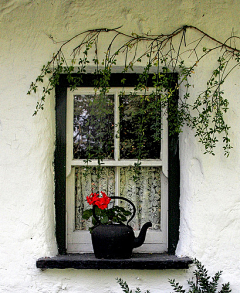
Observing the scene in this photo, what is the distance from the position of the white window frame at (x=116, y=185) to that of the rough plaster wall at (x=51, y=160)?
0.13 metres

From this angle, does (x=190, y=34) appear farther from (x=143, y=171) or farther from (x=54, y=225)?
(x=54, y=225)

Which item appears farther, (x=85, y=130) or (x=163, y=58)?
(x=85, y=130)

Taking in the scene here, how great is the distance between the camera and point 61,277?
2320mm

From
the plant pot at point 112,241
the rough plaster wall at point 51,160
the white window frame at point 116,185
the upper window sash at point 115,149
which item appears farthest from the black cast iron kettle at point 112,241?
the upper window sash at point 115,149

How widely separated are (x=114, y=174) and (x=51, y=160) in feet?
1.47

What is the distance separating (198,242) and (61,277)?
0.89 m

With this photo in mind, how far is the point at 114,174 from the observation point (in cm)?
258

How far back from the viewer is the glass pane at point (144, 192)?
2.57 m

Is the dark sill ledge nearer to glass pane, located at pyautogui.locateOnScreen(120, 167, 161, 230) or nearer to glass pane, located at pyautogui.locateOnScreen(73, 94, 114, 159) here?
glass pane, located at pyautogui.locateOnScreen(120, 167, 161, 230)

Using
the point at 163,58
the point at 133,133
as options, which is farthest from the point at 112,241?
the point at 163,58

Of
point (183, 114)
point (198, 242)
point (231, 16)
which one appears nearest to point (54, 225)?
point (198, 242)

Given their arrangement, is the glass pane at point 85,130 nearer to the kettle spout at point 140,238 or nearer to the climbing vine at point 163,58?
the climbing vine at point 163,58

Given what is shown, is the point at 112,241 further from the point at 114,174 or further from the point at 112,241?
the point at 114,174

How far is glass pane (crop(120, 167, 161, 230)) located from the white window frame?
4 centimetres
